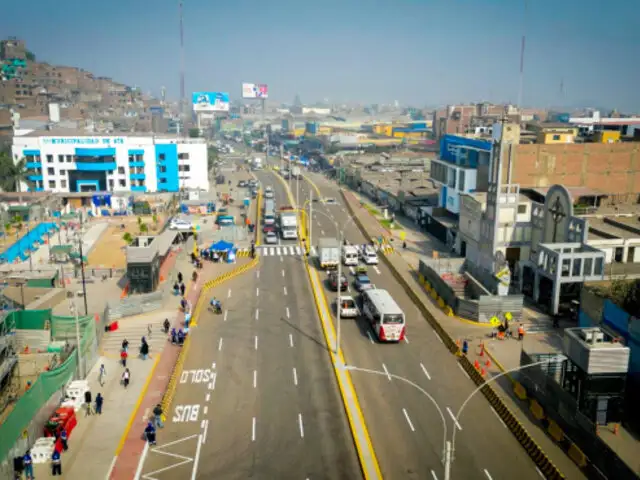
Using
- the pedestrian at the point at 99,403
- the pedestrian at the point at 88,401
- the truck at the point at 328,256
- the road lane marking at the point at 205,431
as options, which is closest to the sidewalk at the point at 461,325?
the truck at the point at 328,256

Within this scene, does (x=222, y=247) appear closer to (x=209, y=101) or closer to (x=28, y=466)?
(x=28, y=466)

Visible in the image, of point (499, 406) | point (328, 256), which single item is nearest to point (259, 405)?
point (499, 406)

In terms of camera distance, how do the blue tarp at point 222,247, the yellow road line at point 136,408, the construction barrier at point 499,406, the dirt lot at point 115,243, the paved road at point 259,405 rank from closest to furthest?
the construction barrier at point 499,406
the paved road at point 259,405
the yellow road line at point 136,408
the blue tarp at point 222,247
the dirt lot at point 115,243

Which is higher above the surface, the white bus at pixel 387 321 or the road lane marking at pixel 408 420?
the white bus at pixel 387 321

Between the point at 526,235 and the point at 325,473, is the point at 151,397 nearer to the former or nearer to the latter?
the point at 325,473

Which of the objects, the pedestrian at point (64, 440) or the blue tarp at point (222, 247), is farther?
the blue tarp at point (222, 247)

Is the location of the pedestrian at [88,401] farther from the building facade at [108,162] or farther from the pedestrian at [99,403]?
the building facade at [108,162]

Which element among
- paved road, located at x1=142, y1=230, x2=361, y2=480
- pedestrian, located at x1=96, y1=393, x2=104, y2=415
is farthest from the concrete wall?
pedestrian, located at x1=96, y1=393, x2=104, y2=415
